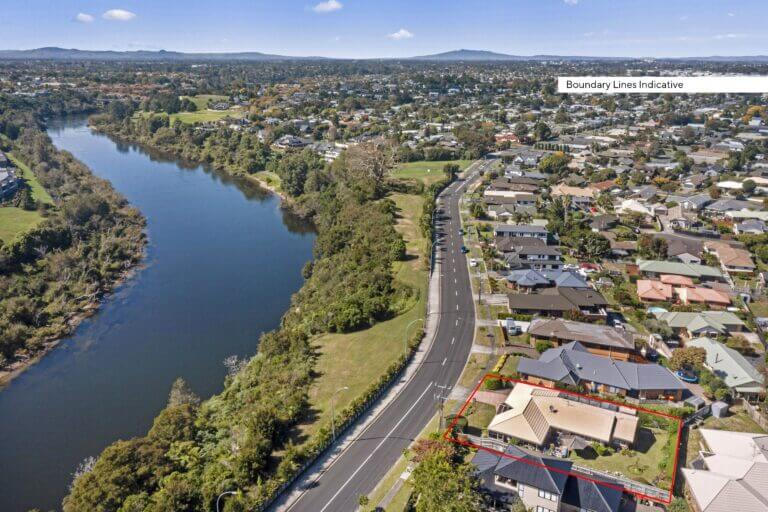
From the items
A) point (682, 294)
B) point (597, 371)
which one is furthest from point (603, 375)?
point (682, 294)

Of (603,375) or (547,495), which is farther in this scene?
(603,375)

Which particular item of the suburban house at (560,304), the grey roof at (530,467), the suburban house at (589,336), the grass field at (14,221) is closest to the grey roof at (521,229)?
the suburban house at (560,304)

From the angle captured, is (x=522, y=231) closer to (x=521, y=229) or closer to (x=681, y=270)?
(x=521, y=229)

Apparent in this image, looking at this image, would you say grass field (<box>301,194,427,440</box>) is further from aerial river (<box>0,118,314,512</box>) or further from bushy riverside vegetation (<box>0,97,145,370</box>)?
bushy riverside vegetation (<box>0,97,145,370</box>)

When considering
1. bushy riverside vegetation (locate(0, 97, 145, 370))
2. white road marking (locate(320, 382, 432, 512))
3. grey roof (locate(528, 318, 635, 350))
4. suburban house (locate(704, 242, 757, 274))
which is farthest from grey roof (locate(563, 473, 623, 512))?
bushy riverside vegetation (locate(0, 97, 145, 370))

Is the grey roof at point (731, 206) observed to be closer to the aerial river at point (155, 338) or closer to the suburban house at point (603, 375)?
the suburban house at point (603, 375)

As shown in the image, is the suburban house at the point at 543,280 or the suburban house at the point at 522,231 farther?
the suburban house at the point at 522,231
